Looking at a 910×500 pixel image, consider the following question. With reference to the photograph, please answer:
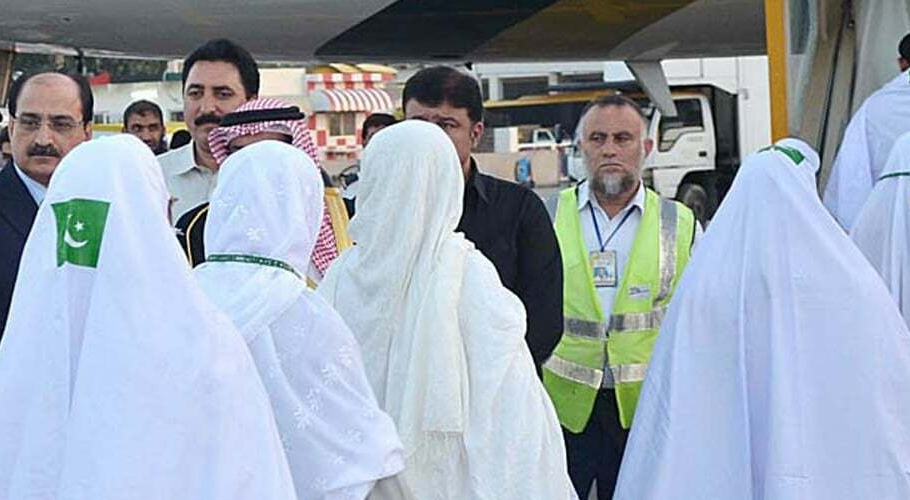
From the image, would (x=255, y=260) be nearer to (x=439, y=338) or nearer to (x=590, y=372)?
(x=439, y=338)

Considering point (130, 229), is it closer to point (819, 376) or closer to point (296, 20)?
point (819, 376)

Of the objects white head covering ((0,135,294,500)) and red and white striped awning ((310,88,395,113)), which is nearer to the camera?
white head covering ((0,135,294,500))

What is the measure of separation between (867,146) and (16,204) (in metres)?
3.13

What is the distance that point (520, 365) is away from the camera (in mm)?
3240

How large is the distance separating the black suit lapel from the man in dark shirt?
1.15m

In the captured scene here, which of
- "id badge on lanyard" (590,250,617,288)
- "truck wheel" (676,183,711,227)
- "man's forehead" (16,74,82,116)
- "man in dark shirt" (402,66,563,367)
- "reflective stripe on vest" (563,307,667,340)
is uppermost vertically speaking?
"man's forehead" (16,74,82,116)

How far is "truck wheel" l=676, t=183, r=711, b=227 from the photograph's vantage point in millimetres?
18844

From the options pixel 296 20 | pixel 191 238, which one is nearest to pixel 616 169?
pixel 191 238

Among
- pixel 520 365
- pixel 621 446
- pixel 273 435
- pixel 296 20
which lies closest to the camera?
pixel 273 435

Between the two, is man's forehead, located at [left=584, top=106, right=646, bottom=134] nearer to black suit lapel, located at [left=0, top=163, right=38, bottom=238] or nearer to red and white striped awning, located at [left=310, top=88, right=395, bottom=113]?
black suit lapel, located at [left=0, top=163, right=38, bottom=238]

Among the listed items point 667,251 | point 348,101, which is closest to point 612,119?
point 667,251

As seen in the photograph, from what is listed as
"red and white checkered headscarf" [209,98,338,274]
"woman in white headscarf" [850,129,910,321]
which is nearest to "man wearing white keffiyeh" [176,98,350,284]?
"red and white checkered headscarf" [209,98,338,274]

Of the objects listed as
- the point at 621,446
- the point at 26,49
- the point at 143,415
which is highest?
the point at 26,49

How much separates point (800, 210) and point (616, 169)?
1.43 metres
